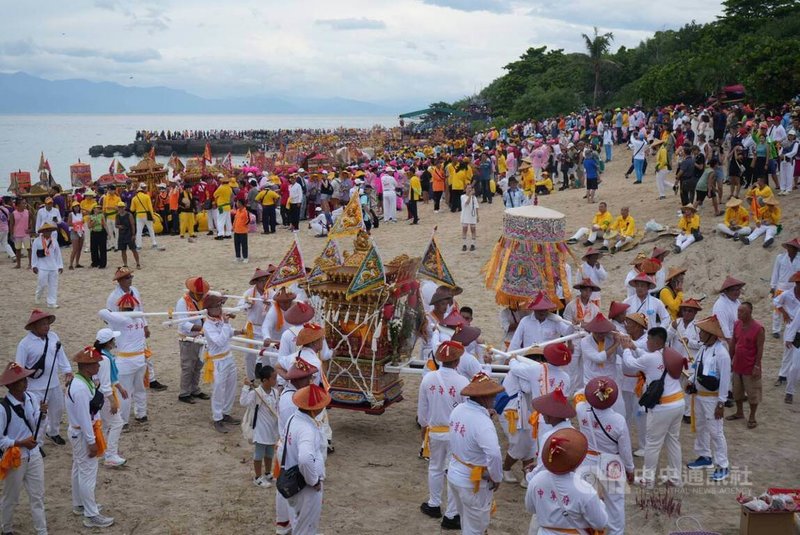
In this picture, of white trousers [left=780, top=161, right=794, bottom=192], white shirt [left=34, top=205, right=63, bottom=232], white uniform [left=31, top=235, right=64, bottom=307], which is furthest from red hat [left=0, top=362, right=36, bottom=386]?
white trousers [left=780, top=161, right=794, bottom=192]

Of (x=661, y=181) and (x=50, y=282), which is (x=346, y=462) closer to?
(x=50, y=282)

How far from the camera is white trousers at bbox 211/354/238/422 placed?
9.46m

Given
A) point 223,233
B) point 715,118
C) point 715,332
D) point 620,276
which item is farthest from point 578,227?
point 715,332

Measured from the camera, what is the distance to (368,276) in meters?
8.96

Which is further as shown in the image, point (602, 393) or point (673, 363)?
point (673, 363)

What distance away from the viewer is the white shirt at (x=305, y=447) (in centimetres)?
597

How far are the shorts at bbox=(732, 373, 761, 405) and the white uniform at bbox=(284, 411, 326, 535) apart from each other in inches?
232

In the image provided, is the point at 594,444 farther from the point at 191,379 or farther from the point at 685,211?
the point at 685,211

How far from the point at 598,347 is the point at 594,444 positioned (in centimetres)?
195

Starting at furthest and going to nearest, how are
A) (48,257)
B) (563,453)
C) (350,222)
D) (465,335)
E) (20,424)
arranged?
(48,257) → (350,222) → (465,335) → (20,424) → (563,453)

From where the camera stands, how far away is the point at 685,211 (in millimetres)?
15289

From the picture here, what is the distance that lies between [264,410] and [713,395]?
186 inches

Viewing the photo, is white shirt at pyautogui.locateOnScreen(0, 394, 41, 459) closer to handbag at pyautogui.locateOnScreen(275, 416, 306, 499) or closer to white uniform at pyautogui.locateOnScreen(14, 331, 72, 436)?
white uniform at pyautogui.locateOnScreen(14, 331, 72, 436)

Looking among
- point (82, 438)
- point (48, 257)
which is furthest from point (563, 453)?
point (48, 257)
